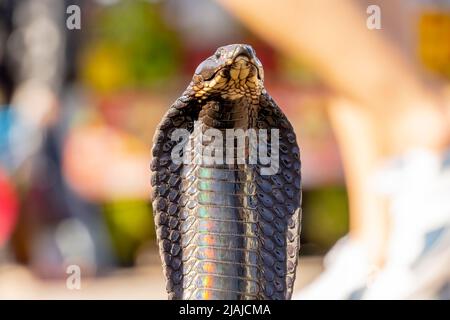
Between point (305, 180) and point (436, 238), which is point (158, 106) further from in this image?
point (436, 238)

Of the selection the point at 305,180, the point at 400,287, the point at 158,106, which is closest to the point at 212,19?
the point at 158,106

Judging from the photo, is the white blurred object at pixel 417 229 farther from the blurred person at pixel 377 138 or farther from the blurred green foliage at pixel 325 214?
the blurred green foliage at pixel 325 214

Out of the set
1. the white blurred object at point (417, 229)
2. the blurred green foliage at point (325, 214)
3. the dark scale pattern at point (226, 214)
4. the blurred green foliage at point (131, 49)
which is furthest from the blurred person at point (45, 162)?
the dark scale pattern at point (226, 214)

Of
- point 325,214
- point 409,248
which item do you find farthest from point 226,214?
point 325,214

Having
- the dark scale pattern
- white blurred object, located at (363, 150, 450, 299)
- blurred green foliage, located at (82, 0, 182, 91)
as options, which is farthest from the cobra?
blurred green foliage, located at (82, 0, 182, 91)

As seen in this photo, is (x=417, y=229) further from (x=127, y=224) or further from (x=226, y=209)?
(x=127, y=224)

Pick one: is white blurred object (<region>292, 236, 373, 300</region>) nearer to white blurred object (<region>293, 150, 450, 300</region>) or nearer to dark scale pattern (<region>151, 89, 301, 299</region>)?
white blurred object (<region>293, 150, 450, 300</region>)
